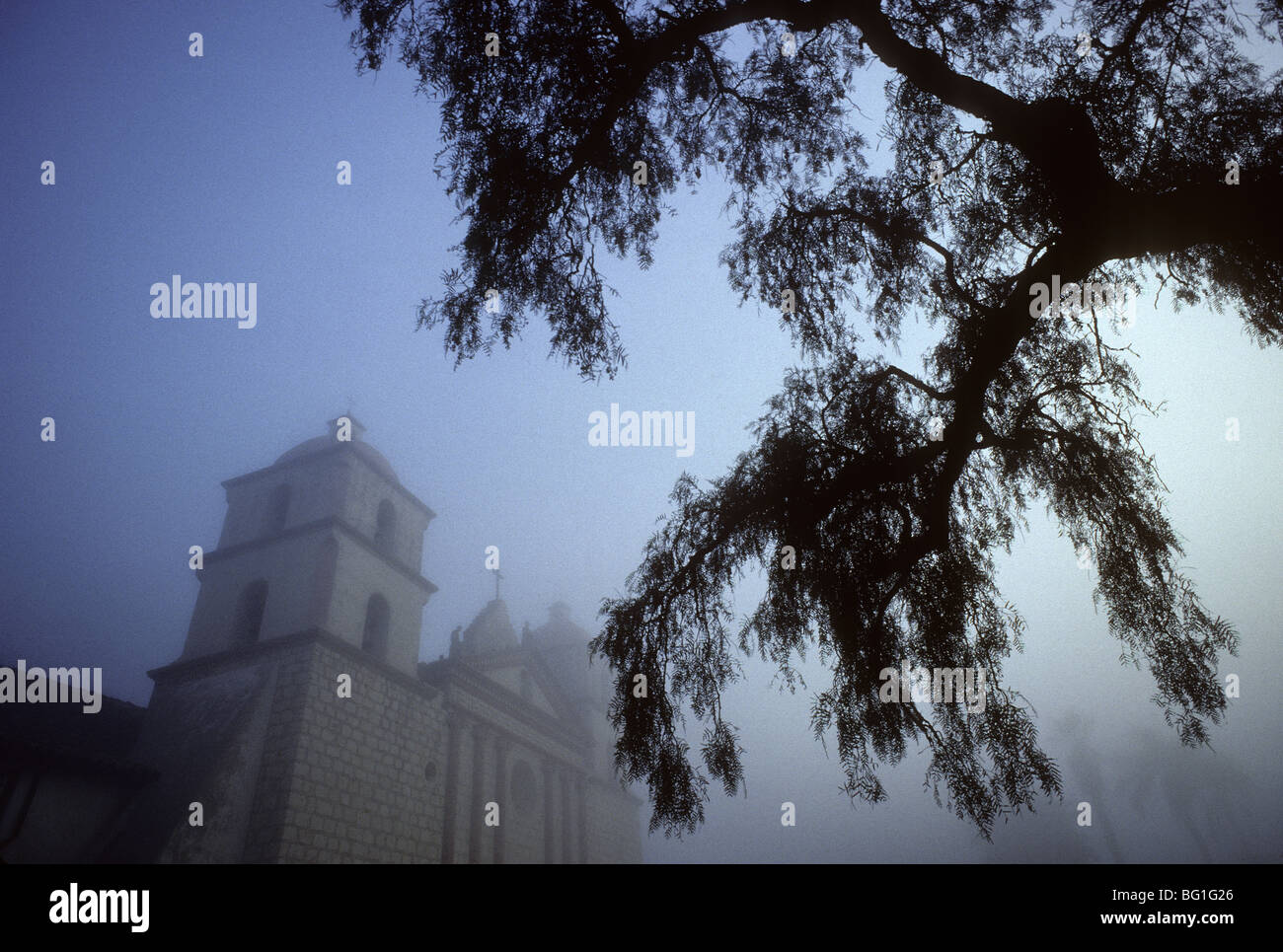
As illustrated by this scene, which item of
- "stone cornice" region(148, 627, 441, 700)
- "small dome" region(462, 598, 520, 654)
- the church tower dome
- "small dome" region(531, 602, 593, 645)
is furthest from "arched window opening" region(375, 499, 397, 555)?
"small dome" region(531, 602, 593, 645)

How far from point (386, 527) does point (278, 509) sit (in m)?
3.16

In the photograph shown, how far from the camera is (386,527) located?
69.4 ft

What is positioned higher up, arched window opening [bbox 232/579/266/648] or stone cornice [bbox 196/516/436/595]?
stone cornice [bbox 196/516/436/595]

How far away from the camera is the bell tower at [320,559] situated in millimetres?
17688

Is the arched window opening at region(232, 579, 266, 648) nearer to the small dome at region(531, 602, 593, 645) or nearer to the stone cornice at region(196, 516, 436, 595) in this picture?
the stone cornice at region(196, 516, 436, 595)

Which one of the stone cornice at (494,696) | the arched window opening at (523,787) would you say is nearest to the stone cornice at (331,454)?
the stone cornice at (494,696)

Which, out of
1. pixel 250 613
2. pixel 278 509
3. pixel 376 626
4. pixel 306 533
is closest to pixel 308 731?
pixel 376 626

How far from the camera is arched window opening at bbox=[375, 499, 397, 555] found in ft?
68.0

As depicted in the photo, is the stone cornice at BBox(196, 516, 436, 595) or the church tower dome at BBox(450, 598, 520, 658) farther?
the church tower dome at BBox(450, 598, 520, 658)

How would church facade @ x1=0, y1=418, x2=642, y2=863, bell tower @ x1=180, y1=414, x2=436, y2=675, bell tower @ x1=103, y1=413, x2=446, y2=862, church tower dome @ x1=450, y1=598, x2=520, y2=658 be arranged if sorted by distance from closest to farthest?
church facade @ x1=0, y1=418, x2=642, y2=863
bell tower @ x1=103, y1=413, x2=446, y2=862
bell tower @ x1=180, y1=414, x2=436, y2=675
church tower dome @ x1=450, y1=598, x2=520, y2=658

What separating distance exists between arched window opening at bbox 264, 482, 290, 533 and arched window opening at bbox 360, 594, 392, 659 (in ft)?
11.7

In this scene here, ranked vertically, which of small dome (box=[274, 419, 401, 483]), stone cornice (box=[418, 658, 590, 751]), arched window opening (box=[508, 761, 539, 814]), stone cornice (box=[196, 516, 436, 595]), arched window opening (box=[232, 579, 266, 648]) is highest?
small dome (box=[274, 419, 401, 483])
